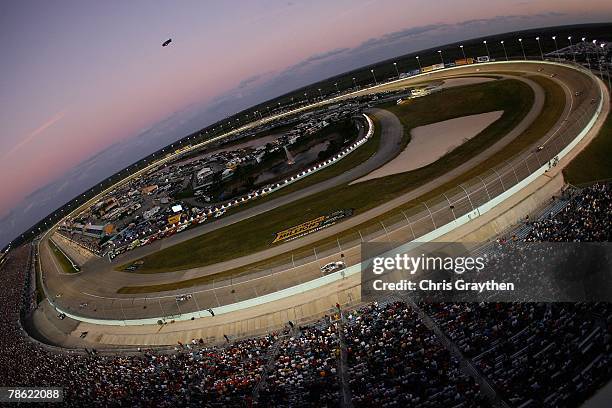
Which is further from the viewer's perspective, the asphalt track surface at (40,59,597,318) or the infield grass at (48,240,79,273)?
the infield grass at (48,240,79,273)

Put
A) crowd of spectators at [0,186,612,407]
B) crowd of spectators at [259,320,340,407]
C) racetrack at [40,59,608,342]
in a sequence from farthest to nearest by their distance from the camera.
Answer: racetrack at [40,59,608,342]
crowd of spectators at [259,320,340,407]
crowd of spectators at [0,186,612,407]

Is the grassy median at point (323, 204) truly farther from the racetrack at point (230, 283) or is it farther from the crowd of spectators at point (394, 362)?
the crowd of spectators at point (394, 362)

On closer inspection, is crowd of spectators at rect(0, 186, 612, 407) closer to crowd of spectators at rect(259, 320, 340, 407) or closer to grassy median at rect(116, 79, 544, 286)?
crowd of spectators at rect(259, 320, 340, 407)

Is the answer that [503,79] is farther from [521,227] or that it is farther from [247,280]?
[247,280]

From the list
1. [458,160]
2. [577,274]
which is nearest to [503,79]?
[458,160]

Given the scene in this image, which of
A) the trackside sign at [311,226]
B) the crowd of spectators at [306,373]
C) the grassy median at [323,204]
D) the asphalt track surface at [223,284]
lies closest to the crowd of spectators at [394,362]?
the crowd of spectators at [306,373]

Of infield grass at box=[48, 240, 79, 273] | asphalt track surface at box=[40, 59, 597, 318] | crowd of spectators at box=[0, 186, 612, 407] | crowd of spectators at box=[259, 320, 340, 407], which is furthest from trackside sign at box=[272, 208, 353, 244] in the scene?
infield grass at box=[48, 240, 79, 273]
